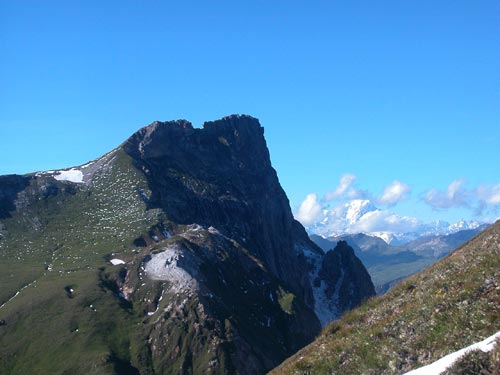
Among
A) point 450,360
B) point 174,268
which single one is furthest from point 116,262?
point 450,360

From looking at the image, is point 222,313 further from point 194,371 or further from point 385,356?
point 385,356

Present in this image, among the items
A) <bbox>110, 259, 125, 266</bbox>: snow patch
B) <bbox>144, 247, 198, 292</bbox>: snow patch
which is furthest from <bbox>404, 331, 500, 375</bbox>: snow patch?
<bbox>110, 259, 125, 266</bbox>: snow patch

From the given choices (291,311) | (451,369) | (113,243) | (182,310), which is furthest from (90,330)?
(451,369)

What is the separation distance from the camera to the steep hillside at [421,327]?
56.9 feet

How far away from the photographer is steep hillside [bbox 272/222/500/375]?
56.9 feet

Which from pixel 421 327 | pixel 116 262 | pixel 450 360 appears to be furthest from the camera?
pixel 116 262

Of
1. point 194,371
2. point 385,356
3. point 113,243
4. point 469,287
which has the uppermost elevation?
point 113,243

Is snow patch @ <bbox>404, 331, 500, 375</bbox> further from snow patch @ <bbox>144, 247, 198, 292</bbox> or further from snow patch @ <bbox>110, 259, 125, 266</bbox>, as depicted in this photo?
snow patch @ <bbox>110, 259, 125, 266</bbox>

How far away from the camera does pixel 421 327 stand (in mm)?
19062

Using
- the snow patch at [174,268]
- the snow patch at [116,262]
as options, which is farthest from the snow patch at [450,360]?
the snow patch at [116,262]

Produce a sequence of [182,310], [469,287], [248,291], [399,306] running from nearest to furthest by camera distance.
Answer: [469,287] → [399,306] → [182,310] → [248,291]

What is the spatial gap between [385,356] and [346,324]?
7049mm

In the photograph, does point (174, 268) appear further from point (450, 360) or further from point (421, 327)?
point (450, 360)

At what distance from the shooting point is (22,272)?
555 feet
